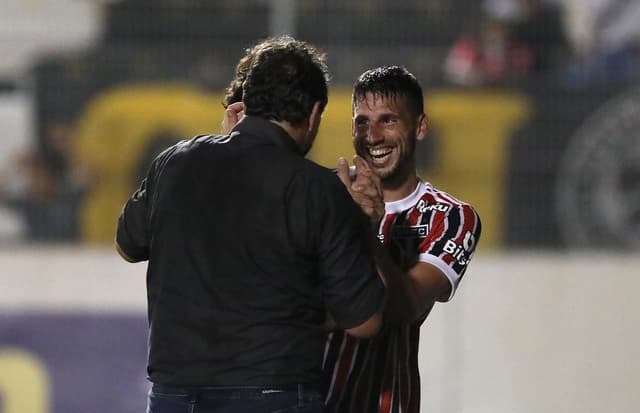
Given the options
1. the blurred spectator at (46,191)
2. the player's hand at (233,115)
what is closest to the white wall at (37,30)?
the blurred spectator at (46,191)

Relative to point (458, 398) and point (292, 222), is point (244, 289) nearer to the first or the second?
point (292, 222)

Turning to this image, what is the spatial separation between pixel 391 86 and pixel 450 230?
51cm

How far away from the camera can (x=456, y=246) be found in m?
4.29

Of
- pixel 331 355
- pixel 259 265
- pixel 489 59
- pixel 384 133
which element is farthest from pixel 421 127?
pixel 489 59

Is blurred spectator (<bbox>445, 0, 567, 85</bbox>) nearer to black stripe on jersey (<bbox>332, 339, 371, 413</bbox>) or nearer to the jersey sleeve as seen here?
the jersey sleeve

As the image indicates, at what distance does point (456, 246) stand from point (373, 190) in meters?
0.54

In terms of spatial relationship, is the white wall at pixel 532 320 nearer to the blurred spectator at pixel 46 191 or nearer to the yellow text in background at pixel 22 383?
the blurred spectator at pixel 46 191

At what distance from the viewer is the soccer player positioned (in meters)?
4.27

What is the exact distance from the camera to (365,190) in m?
3.86

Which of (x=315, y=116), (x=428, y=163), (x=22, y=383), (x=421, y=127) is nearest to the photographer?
(x=315, y=116)

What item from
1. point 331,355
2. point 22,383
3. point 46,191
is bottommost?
point 22,383

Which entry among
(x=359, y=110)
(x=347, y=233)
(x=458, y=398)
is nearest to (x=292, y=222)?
(x=347, y=233)

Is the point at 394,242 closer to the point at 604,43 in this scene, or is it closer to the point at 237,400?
the point at 237,400

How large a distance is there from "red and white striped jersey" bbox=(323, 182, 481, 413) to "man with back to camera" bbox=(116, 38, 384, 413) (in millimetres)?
671
